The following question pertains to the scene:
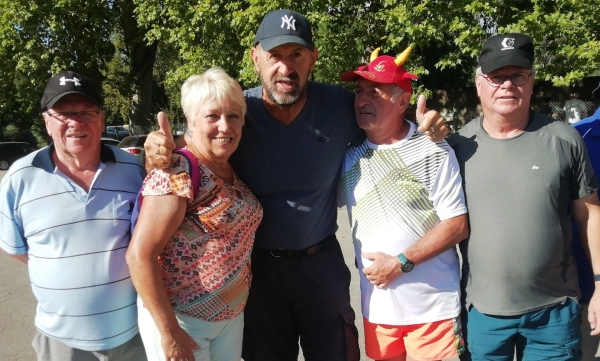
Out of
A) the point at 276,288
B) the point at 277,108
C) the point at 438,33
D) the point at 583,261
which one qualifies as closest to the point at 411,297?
the point at 276,288

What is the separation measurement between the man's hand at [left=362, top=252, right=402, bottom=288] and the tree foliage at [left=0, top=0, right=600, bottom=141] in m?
8.56

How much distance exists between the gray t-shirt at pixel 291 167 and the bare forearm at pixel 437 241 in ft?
2.04

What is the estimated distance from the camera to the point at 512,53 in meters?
2.46

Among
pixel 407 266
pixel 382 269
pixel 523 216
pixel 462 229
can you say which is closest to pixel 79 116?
pixel 382 269

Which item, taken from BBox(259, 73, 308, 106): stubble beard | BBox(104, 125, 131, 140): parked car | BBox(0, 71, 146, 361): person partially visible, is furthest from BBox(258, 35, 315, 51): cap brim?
BBox(104, 125, 131, 140): parked car

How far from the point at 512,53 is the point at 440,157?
2.13ft

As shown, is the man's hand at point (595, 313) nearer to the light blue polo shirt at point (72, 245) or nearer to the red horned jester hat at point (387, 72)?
the red horned jester hat at point (387, 72)

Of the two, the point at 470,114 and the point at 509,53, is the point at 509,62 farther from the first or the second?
the point at 470,114

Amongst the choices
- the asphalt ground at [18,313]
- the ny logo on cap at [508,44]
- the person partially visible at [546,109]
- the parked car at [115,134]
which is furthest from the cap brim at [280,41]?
the parked car at [115,134]

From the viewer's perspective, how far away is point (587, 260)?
8.72 ft

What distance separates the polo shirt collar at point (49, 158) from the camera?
238 cm

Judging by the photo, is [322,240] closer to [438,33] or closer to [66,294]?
[66,294]

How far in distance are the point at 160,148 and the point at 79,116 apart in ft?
1.95

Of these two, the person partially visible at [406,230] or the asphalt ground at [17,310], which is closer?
the person partially visible at [406,230]
